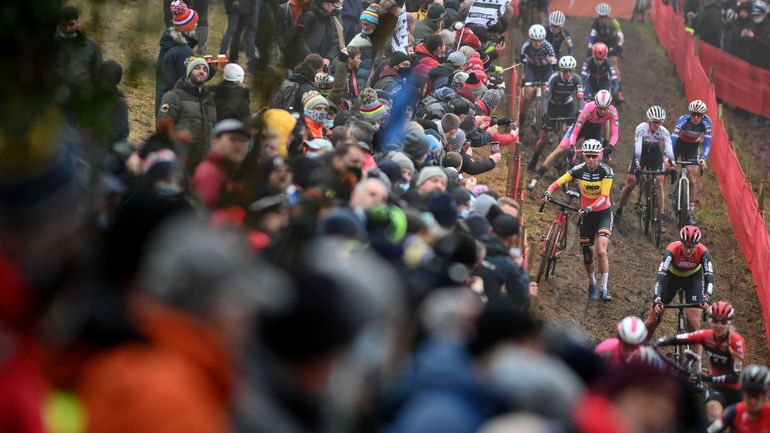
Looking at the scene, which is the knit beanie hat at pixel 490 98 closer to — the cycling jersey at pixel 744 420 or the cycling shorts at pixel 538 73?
the cycling shorts at pixel 538 73

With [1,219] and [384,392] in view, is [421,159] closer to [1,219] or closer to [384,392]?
[384,392]

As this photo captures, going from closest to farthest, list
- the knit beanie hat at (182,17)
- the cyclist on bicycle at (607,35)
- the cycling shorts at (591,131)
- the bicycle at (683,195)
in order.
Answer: the knit beanie hat at (182,17), the bicycle at (683,195), the cycling shorts at (591,131), the cyclist on bicycle at (607,35)

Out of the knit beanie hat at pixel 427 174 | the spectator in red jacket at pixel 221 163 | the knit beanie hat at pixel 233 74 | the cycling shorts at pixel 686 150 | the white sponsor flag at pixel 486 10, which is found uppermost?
the spectator in red jacket at pixel 221 163

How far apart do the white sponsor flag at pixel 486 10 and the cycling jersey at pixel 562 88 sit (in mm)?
2949

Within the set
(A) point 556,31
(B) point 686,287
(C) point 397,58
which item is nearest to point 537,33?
(A) point 556,31

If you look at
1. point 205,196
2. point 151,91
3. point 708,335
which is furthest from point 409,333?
point 151,91

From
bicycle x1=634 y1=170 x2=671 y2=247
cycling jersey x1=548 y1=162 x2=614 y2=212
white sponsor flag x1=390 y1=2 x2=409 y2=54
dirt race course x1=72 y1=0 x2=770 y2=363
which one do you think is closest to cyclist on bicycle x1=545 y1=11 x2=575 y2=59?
dirt race course x1=72 y1=0 x2=770 y2=363

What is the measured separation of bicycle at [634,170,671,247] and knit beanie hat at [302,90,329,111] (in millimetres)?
8347

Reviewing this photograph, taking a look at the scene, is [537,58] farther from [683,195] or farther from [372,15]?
[372,15]

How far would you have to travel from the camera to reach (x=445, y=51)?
60.5 ft

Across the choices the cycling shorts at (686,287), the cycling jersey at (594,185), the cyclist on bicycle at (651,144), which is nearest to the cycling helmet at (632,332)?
the cycling shorts at (686,287)

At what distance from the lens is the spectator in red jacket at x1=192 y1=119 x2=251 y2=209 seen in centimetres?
624

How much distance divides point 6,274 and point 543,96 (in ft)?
64.0

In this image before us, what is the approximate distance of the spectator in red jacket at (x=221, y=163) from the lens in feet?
20.5
